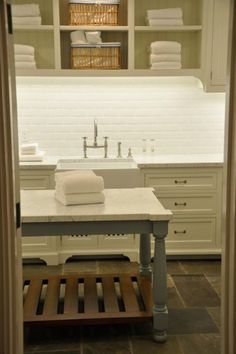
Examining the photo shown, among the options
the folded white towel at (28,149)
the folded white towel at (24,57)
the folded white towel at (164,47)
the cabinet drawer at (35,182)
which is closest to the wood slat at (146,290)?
the cabinet drawer at (35,182)

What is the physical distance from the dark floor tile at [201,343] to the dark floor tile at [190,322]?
0.23 ft

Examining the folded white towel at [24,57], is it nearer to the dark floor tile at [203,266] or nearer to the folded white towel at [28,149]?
the folded white towel at [28,149]

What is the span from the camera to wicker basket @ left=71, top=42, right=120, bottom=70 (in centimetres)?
464

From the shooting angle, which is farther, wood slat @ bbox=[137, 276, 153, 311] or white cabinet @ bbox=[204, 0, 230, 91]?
white cabinet @ bbox=[204, 0, 230, 91]

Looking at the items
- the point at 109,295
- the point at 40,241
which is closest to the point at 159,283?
the point at 109,295

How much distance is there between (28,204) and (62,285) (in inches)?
34.6

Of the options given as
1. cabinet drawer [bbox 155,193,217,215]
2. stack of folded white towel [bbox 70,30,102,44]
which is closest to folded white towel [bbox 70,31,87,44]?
stack of folded white towel [bbox 70,30,102,44]

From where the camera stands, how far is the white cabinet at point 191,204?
14.8 feet

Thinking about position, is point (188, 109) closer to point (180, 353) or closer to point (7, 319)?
point (180, 353)

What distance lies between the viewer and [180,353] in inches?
117

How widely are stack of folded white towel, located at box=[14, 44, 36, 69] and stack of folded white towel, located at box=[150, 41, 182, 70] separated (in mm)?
1162

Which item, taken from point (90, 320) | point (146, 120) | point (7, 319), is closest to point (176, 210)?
point (146, 120)

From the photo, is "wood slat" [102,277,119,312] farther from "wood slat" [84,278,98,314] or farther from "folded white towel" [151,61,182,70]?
"folded white towel" [151,61,182,70]

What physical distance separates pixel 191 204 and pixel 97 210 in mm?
1827
